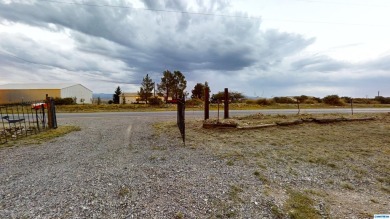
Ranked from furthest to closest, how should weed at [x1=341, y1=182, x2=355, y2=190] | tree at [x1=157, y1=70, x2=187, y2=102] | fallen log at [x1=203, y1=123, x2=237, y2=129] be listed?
tree at [x1=157, y1=70, x2=187, y2=102] < fallen log at [x1=203, y1=123, x2=237, y2=129] < weed at [x1=341, y1=182, x2=355, y2=190]

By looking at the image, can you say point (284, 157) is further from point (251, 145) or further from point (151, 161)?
point (151, 161)

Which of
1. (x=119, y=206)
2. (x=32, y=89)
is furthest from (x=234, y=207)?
(x=32, y=89)

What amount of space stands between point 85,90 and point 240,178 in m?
64.6

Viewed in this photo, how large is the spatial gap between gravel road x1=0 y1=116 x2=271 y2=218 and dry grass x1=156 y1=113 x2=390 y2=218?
560mm

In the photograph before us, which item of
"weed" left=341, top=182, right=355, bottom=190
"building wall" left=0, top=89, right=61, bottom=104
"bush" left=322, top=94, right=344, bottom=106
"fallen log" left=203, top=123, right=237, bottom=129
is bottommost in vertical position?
"weed" left=341, top=182, right=355, bottom=190

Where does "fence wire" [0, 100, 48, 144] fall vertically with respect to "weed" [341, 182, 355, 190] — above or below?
above

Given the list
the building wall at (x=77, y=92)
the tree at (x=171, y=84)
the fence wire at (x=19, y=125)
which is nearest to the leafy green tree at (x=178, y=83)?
the tree at (x=171, y=84)

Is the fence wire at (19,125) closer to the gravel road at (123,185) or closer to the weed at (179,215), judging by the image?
the gravel road at (123,185)

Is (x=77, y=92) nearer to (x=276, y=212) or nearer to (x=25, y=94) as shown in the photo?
(x=25, y=94)

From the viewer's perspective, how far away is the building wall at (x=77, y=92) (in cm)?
4821

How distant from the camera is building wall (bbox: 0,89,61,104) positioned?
149 ft

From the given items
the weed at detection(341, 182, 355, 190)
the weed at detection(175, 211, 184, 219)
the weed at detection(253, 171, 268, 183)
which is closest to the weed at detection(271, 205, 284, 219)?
the weed at detection(253, 171, 268, 183)

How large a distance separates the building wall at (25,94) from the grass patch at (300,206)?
175 ft

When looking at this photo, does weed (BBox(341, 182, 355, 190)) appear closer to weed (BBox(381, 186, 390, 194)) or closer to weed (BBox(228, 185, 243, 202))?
weed (BBox(381, 186, 390, 194))
